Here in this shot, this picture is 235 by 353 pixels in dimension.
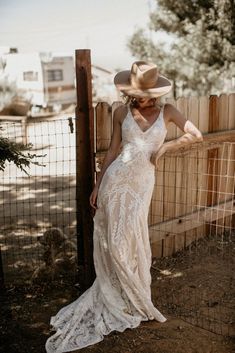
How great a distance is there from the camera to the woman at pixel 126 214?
3738 millimetres

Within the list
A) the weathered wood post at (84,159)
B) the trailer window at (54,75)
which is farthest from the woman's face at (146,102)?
the trailer window at (54,75)

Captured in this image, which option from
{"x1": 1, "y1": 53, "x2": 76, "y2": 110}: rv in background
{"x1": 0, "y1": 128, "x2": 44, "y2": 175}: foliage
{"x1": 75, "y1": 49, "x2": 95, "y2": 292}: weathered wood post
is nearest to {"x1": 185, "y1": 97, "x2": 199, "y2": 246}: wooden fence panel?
{"x1": 75, "y1": 49, "x2": 95, "y2": 292}: weathered wood post

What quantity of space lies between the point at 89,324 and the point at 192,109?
112 inches

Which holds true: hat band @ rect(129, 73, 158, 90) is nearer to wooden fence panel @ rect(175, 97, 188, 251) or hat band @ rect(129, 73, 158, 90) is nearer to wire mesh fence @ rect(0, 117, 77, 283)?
wire mesh fence @ rect(0, 117, 77, 283)

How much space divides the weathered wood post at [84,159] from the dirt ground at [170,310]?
1.32 feet

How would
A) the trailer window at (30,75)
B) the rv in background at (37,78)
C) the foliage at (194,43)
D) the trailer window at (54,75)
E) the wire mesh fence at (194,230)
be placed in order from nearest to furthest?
1. the wire mesh fence at (194,230)
2. the foliage at (194,43)
3. the rv in background at (37,78)
4. the trailer window at (30,75)
5. the trailer window at (54,75)

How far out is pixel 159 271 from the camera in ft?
17.2

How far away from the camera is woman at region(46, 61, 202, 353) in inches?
147

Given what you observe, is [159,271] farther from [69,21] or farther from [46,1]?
[69,21]

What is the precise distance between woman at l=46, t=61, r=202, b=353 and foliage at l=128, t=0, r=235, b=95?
13.7 m

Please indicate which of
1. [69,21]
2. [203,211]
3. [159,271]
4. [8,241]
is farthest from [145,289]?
[69,21]

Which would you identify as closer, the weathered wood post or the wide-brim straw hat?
the wide-brim straw hat

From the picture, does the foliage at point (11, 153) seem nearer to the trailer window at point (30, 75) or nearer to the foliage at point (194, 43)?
the foliage at point (194, 43)

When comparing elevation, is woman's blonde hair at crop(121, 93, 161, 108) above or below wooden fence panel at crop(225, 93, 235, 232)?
above
